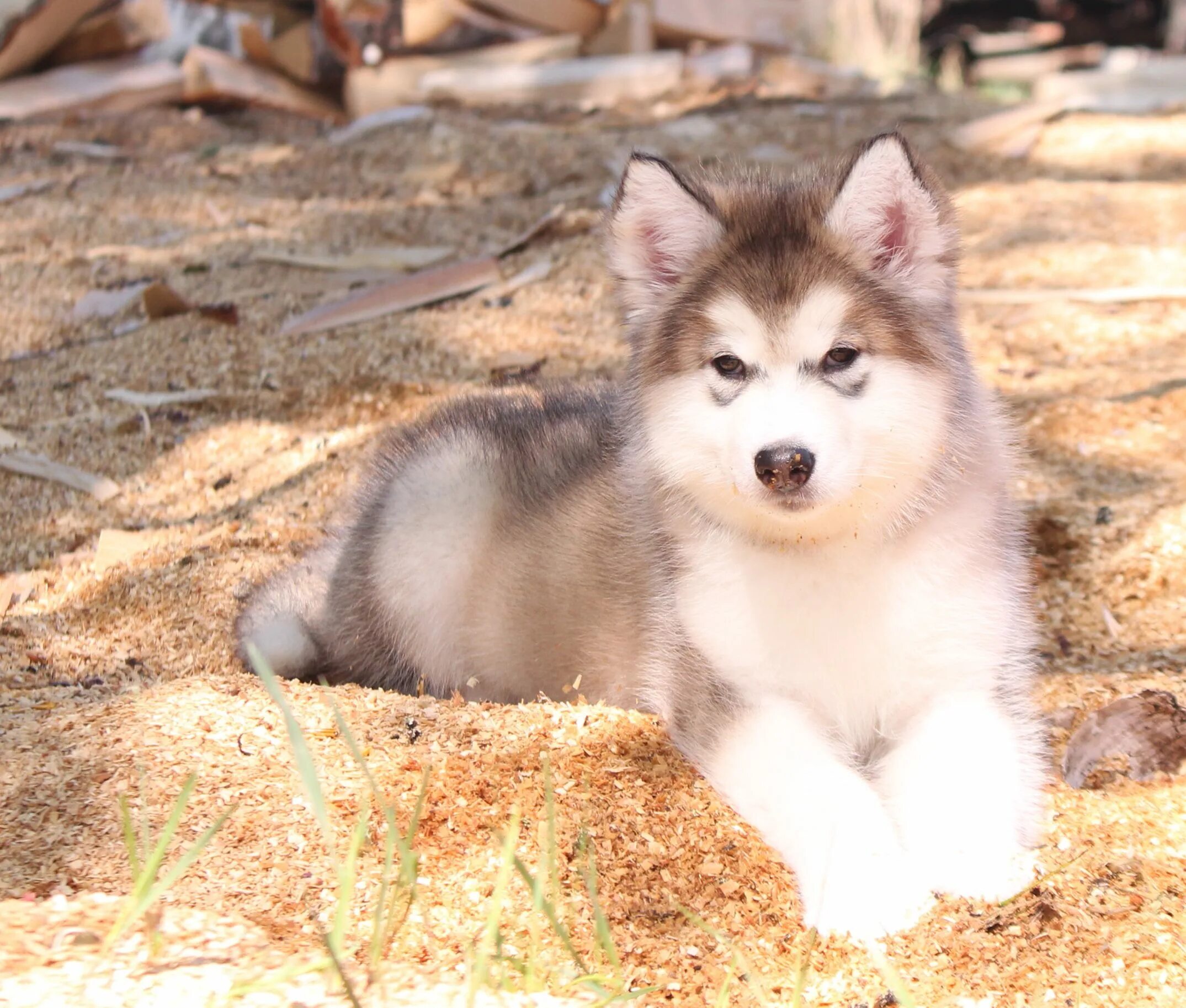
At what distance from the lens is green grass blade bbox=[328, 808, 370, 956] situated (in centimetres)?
204

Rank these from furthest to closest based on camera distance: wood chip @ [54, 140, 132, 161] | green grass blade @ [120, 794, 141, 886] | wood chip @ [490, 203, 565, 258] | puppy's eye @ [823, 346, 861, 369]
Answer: wood chip @ [54, 140, 132, 161], wood chip @ [490, 203, 565, 258], puppy's eye @ [823, 346, 861, 369], green grass blade @ [120, 794, 141, 886]

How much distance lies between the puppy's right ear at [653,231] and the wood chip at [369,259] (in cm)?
297

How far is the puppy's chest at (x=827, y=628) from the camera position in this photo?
109 inches

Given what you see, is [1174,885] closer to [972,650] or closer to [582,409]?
[972,650]

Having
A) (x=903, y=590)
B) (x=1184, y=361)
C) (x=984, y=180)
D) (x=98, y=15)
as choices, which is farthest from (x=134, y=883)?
(x=98, y=15)

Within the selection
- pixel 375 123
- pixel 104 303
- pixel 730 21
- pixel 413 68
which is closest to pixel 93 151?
pixel 375 123

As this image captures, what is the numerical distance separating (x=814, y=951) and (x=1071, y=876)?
21.0 inches

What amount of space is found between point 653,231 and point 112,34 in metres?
Answer: 6.11

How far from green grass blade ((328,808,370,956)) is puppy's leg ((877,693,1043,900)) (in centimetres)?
103

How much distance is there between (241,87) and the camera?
7969 millimetres

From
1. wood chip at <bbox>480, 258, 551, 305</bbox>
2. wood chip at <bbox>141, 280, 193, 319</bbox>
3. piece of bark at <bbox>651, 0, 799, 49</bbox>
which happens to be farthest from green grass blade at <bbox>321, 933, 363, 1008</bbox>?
piece of bark at <bbox>651, 0, 799, 49</bbox>

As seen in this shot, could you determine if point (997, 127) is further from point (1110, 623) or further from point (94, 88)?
point (94, 88)

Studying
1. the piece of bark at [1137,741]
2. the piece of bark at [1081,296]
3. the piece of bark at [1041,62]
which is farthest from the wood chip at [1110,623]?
the piece of bark at [1041,62]

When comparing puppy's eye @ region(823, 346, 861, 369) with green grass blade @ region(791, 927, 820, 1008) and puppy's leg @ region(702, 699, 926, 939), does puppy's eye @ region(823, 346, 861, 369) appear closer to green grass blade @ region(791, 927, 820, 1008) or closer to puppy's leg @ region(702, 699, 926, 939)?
puppy's leg @ region(702, 699, 926, 939)
